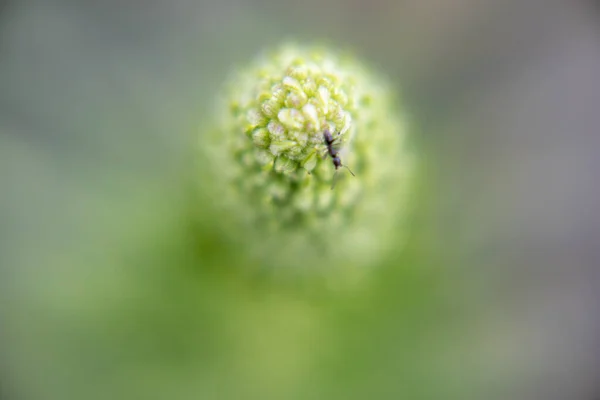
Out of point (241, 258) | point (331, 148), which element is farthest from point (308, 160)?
point (241, 258)

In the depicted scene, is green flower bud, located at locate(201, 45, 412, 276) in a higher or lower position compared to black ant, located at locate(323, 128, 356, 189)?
higher

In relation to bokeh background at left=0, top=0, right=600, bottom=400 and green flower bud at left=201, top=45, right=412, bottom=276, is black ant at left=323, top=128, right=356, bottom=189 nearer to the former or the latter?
green flower bud at left=201, top=45, right=412, bottom=276

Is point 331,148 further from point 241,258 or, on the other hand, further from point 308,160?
point 241,258

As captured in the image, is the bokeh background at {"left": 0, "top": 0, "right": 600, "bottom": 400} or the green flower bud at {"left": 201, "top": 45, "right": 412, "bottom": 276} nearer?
the green flower bud at {"left": 201, "top": 45, "right": 412, "bottom": 276}

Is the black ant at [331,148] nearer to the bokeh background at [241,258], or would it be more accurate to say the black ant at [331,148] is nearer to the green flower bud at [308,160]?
the green flower bud at [308,160]

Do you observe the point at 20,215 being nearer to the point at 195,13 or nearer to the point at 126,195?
the point at 126,195

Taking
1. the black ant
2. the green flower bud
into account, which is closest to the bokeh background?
the green flower bud
